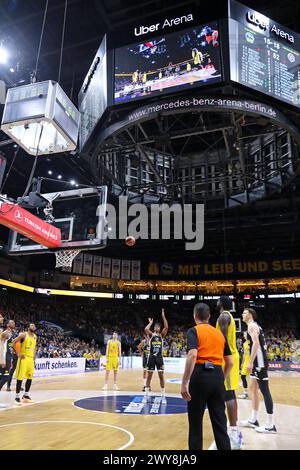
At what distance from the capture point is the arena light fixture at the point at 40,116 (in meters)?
5.34

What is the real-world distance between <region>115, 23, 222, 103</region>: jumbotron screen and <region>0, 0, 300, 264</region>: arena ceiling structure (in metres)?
0.43

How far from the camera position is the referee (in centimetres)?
355

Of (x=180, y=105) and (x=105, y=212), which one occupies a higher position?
(x=180, y=105)

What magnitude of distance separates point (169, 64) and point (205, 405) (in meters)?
7.69

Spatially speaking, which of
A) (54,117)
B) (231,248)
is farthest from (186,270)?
(54,117)

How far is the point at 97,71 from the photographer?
10031 mm

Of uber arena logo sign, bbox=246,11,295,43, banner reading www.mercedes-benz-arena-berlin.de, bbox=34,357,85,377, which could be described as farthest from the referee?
banner reading www.mercedes-benz-arena-berlin.de, bbox=34,357,85,377

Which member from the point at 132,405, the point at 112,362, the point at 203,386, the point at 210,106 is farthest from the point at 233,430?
the point at 112,362

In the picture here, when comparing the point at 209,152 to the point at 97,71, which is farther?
the point at 209,152

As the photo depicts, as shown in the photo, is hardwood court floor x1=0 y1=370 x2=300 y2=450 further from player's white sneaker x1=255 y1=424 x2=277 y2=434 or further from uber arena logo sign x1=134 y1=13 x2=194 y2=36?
uber arena logo sign x1=134 y1=13 x2=194 y2=36

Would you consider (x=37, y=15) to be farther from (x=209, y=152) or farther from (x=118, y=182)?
(x=209, y=152)

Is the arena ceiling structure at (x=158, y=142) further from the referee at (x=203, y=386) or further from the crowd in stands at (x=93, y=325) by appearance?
the crowd in stands at (x=93, y=325)

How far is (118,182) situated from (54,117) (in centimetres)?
943

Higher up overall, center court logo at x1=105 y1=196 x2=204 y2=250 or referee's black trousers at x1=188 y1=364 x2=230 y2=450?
center court logo at x1=105 y1=196 x2=204 y2=250
